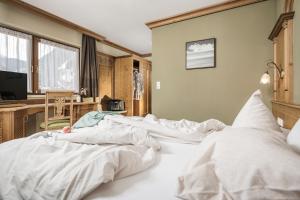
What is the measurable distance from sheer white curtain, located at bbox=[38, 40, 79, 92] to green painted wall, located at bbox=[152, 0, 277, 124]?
181cm

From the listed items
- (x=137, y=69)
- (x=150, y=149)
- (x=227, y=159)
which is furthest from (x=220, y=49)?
(x=137, y=69)

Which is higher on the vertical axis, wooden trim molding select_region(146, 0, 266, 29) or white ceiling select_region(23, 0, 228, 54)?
white ceiling select_region(23, 0, 228, 54)

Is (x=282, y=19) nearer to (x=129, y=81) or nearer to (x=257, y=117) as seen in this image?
(x=257, y=117)

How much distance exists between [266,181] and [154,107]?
9.24 ft

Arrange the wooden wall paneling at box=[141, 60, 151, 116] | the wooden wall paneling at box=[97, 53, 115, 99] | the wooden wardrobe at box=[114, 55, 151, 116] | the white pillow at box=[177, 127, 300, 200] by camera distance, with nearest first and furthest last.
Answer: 1. the white pillow at box=[177, 127, 300, 200]
2. the wooden wall paneling at box=[97, 53, 115, 99]
3. the wooden wardrobe at box=[114, 55, 151, 116]
4. the wooden wall paneling at box=[141, 60, 151, 116]

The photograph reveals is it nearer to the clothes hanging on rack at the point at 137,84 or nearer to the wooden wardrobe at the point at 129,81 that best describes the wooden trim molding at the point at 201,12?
the wooden wardrobe at the point at 129,81

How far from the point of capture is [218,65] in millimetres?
2654

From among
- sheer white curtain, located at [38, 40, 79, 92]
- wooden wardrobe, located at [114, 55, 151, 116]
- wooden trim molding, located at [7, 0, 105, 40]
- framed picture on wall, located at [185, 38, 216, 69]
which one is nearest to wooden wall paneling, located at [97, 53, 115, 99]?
wooden wardrobe, located at [114, 55, 151, 116]

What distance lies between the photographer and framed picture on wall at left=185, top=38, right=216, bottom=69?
2.68 metres

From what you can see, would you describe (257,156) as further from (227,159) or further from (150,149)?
(150,149)

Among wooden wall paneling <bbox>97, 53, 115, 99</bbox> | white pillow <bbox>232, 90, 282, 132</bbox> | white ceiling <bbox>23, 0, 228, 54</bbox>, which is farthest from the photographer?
wooden wall paneling <bbox>97, 53, 115, 99</bbox>

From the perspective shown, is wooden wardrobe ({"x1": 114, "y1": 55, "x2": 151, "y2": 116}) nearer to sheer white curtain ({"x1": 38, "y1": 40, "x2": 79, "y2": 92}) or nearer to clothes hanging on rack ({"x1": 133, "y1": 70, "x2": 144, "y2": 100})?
clothes hanging on rack ({"x1": 133, "y1": 70, "x2": 144, "y2": 100})

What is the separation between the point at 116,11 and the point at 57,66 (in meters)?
1.63

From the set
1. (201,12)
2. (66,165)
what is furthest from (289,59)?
(66,165)
